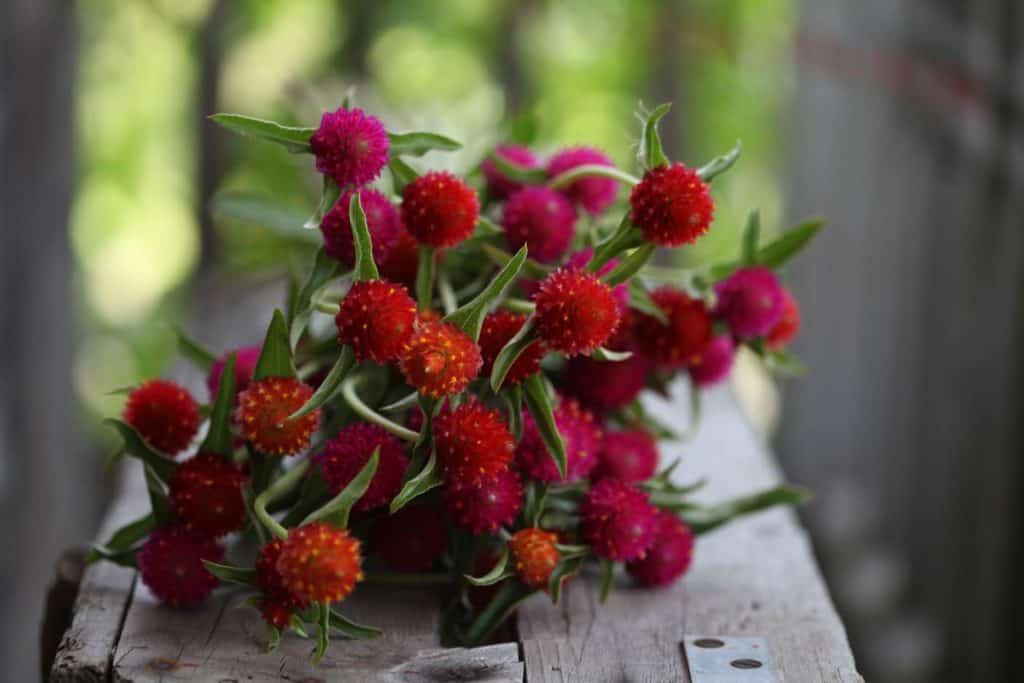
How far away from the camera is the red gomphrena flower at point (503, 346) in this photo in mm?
941

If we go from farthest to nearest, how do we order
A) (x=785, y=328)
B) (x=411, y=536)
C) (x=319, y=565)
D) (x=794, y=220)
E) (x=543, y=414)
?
(x=794, y=220)
(x=785, y=328)
(x=411, y=536)
(x=543, y=414)
(x=319, y=565)

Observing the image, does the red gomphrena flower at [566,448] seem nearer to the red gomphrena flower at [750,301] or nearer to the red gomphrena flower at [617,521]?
the red gomphrena flower at [617,521]

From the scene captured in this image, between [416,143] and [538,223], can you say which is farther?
[538,223]

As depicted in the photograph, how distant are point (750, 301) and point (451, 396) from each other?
31 cm

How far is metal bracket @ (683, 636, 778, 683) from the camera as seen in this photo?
0.96 metres

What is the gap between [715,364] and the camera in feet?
3.93

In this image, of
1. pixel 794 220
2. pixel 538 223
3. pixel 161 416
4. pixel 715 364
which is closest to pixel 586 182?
pixel 538 223

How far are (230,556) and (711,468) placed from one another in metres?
0.60

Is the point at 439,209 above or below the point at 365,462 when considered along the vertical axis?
above

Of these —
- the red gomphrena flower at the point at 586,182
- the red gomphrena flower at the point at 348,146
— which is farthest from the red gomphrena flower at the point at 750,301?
the red gomphrena flower at the point at 348,146

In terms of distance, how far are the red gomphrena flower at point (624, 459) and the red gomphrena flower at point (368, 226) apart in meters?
0.24

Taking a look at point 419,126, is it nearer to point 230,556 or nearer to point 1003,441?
point 230,556

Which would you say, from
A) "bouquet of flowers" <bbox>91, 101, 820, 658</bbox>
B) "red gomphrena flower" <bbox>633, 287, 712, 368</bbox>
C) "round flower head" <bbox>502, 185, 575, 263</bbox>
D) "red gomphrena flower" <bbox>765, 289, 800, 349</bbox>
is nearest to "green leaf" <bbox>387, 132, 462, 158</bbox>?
"bouquet of flowers" <bbox>91, 101, 820, 658</bbox>

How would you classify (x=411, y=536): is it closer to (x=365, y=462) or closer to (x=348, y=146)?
(x=365, y=462)
